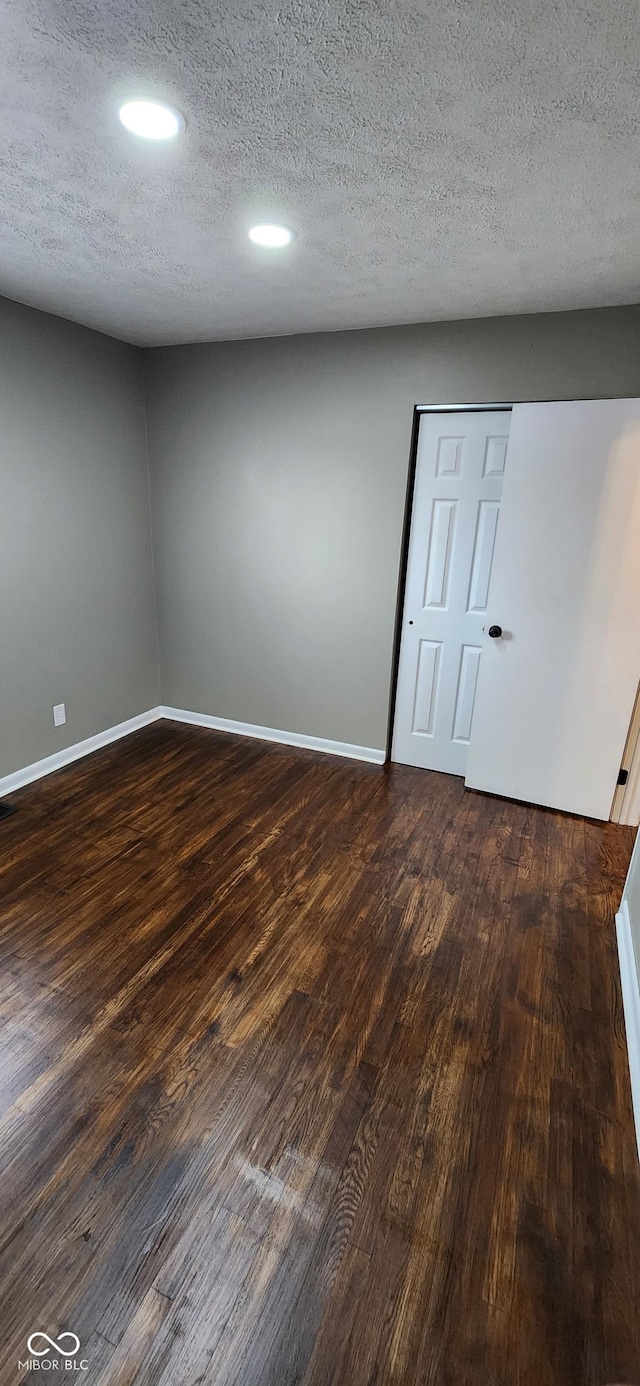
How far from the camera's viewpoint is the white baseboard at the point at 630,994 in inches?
63.0

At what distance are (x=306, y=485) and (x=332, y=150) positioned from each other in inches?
75.9

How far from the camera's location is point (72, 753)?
353cm

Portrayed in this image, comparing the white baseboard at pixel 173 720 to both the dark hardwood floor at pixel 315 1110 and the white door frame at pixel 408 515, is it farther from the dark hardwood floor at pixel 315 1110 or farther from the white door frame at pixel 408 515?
the dark hardwood floor at pixel 315 1110

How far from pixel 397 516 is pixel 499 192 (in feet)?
5.33

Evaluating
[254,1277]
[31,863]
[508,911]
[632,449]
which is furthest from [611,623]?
[31,863]

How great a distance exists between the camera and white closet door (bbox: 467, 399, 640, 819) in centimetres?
263

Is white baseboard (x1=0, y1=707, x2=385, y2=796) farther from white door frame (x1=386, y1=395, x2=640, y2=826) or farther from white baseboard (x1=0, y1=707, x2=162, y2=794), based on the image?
white door frame (x1=386, y1=395, x2=640, y2=826)

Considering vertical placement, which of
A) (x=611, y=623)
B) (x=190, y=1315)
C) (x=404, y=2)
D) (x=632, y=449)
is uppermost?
(x=404, y=2)

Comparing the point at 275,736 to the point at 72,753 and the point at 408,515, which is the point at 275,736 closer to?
the point at 72,753

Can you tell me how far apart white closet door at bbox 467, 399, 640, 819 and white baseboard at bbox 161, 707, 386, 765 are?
727 millimetres

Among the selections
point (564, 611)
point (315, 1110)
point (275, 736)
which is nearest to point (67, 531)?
point (275, 736)

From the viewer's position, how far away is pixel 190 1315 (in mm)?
1144

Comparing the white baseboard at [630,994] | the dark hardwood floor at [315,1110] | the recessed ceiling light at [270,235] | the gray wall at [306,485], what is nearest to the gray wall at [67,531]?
the gray wall at [306,485]

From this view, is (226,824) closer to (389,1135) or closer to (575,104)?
(389,1135)
